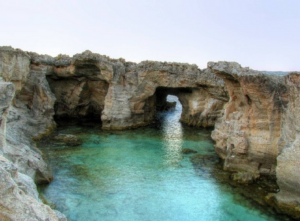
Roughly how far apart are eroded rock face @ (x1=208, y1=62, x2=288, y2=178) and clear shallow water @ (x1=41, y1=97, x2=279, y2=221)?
6.61 ft

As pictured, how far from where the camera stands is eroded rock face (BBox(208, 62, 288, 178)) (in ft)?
38.4

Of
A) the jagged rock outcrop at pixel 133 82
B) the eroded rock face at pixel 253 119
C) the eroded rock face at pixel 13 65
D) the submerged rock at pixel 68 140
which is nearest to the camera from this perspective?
the eroded rock face at pixel 253 119

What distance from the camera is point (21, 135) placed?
15250mm

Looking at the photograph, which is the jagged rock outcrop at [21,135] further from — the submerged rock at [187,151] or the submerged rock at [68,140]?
the submerged rock at [187,151]

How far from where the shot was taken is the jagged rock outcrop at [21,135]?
15.3ft

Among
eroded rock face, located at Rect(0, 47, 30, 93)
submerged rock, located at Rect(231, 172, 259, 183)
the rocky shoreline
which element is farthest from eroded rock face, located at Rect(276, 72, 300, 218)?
eroded rock face, located at Rect(0, 47, 30, 93)

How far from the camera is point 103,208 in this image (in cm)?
1003

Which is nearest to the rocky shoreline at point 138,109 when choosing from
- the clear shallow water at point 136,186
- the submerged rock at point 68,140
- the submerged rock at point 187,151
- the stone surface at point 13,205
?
the stone surface at point 13,205

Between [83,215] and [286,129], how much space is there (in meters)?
8.54

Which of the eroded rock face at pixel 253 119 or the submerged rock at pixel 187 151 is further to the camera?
the submerged rock at pixel 187 151

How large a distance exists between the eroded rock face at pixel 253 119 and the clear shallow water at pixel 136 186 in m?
2.01

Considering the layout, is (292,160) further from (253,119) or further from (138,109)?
(138,109)

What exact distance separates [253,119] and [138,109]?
12.9 m

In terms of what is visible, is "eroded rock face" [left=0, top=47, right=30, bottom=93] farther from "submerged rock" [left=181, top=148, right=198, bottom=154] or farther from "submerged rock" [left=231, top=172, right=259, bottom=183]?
"submerged rock" [left=231, top=172, right=259, bottom=183]
